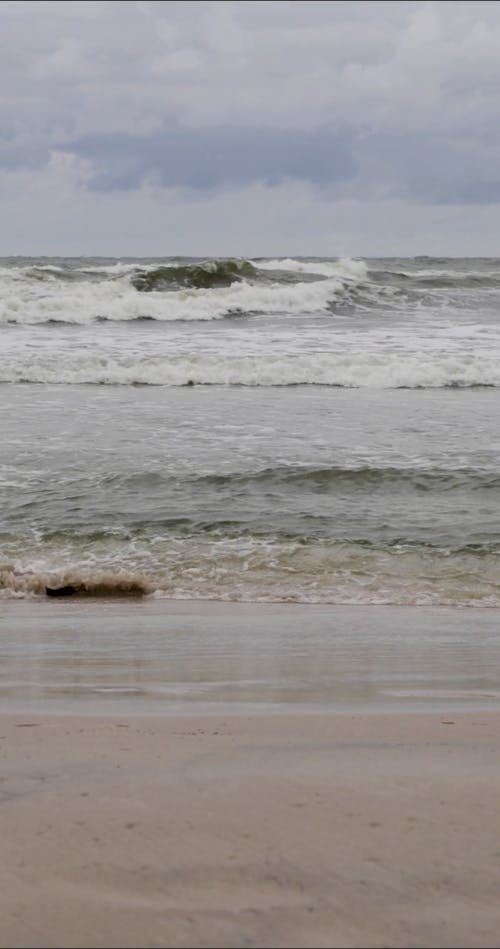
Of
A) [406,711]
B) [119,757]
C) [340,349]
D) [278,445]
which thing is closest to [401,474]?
[278,445]

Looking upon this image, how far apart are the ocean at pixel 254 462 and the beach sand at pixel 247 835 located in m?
3.20

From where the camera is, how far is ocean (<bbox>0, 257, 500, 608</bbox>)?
686cm

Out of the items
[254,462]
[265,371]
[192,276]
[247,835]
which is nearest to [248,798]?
[247,835]

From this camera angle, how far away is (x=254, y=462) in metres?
9.73

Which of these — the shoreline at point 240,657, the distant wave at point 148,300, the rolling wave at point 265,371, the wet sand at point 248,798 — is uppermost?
the distant wave at point 148,300

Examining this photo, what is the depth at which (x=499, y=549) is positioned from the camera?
7199 millimetres

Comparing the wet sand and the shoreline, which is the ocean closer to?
the shoreline

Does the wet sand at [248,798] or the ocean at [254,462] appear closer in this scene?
the wet sand at [248,798]

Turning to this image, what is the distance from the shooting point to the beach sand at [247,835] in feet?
6.66

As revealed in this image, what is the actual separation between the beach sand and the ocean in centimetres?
320

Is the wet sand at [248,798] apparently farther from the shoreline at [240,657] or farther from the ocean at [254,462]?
the ocean at [254,462]

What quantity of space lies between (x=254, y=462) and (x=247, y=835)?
737 cm

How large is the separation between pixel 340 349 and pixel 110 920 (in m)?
17.2

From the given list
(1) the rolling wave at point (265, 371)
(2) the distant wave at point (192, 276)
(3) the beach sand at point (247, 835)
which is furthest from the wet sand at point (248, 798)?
(2) the distant wave at point (192, 276)
